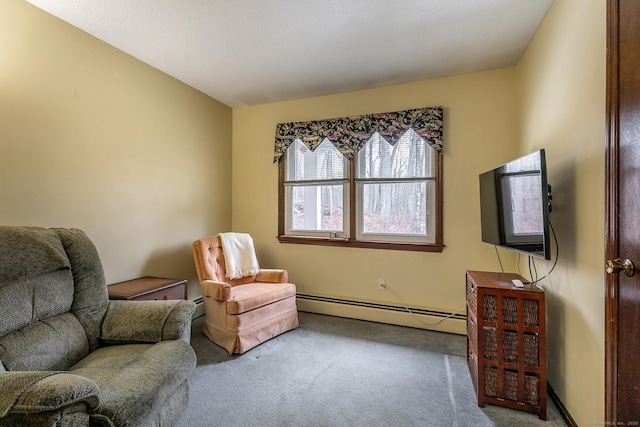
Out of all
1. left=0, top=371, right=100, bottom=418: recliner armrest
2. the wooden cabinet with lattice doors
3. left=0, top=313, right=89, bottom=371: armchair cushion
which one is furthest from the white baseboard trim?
left=0, top=371, right=100, bottom=418: recliner armrest

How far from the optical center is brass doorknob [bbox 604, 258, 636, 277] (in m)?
1.15

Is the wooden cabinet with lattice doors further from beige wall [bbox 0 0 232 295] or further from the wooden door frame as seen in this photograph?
beige wall [bbox 0 0 232 295]

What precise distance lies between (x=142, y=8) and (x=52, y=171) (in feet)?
4.30

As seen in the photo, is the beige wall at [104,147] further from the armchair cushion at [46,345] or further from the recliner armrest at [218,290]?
the armchair cushion at [46,345]

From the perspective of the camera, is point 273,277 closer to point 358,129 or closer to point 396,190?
point 396,190

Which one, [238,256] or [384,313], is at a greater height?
[238,256]

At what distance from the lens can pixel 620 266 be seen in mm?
1187

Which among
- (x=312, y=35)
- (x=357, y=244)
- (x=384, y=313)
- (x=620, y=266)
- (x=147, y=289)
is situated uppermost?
(x=312, y=35)

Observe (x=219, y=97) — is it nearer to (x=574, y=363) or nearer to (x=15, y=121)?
(x=15, y=121)

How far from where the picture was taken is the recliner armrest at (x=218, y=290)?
2557 millimetres

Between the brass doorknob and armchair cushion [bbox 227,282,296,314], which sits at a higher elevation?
the brass doorknob

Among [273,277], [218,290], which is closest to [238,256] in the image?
[273,277]

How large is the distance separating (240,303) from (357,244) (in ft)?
4.73

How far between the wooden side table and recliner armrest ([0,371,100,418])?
1207 millimetres
